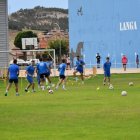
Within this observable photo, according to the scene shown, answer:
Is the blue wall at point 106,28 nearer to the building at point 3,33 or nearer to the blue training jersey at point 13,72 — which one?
the building at point 3,33

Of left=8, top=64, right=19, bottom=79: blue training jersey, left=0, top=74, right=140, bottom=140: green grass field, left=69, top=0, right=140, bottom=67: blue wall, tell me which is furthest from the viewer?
left=69, top=0, right=140, bottom=67: blue wall

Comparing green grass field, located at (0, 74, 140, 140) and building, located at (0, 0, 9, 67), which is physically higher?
building, located at (0, 0, 9, 67)

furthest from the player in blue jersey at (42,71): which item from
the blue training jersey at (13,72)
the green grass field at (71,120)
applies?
the green grass field at (71,120)

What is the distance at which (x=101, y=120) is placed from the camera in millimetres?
17156

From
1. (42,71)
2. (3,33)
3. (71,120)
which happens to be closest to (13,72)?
(42,71)

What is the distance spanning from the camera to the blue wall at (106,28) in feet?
244

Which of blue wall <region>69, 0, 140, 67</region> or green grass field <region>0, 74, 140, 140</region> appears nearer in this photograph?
green grass field <region>0, 74, 140, 140</region>

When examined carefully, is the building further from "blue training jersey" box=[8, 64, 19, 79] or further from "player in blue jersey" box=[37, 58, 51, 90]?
"blue training jersey" box=[8, 64, 19, 79]

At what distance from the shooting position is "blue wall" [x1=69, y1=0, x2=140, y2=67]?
74312 mm

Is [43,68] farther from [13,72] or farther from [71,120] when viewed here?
[71,120]

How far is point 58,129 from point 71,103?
7.67m

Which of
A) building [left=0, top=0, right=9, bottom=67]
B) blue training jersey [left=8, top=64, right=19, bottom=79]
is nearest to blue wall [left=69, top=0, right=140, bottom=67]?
building [left=0, top=0, right=9, bottom=67]

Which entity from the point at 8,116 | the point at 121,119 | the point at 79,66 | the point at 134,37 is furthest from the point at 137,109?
the point at 134,37

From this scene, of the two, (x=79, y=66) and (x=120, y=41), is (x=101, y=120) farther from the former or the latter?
(x=120, y=41)
